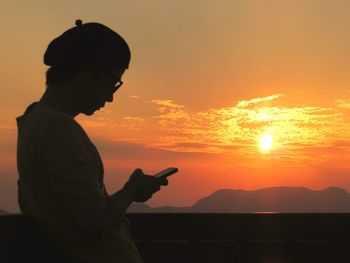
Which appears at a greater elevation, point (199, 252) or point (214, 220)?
point (214, 220)

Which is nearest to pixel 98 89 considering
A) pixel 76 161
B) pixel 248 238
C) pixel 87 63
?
pixel 87 63

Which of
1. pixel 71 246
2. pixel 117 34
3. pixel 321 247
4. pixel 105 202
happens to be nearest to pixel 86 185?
pixel 105 202

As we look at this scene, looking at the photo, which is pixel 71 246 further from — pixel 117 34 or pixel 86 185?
pixel 117 34

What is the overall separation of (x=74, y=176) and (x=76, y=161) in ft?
0.16

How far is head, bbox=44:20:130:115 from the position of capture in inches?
74.9

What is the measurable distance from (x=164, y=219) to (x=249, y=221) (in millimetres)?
582

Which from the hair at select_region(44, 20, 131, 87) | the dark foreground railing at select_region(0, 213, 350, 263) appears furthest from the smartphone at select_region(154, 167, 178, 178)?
the dark foreground railing at select_region(0, 213, 350, 263)

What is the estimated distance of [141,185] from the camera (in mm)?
1787

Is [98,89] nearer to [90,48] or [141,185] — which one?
[90,48]

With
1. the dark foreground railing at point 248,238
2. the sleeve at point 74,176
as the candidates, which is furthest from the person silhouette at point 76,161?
the dark foreground railing at point 248,238

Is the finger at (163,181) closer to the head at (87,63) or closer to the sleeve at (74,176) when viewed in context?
the sleeve at (74,176)

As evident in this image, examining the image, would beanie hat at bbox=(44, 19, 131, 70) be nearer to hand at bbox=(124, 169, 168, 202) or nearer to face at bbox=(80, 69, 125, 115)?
face at bbox=(80, 69, 125, 115)

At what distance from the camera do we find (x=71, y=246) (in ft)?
6.20

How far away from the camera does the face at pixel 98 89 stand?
1921mm
